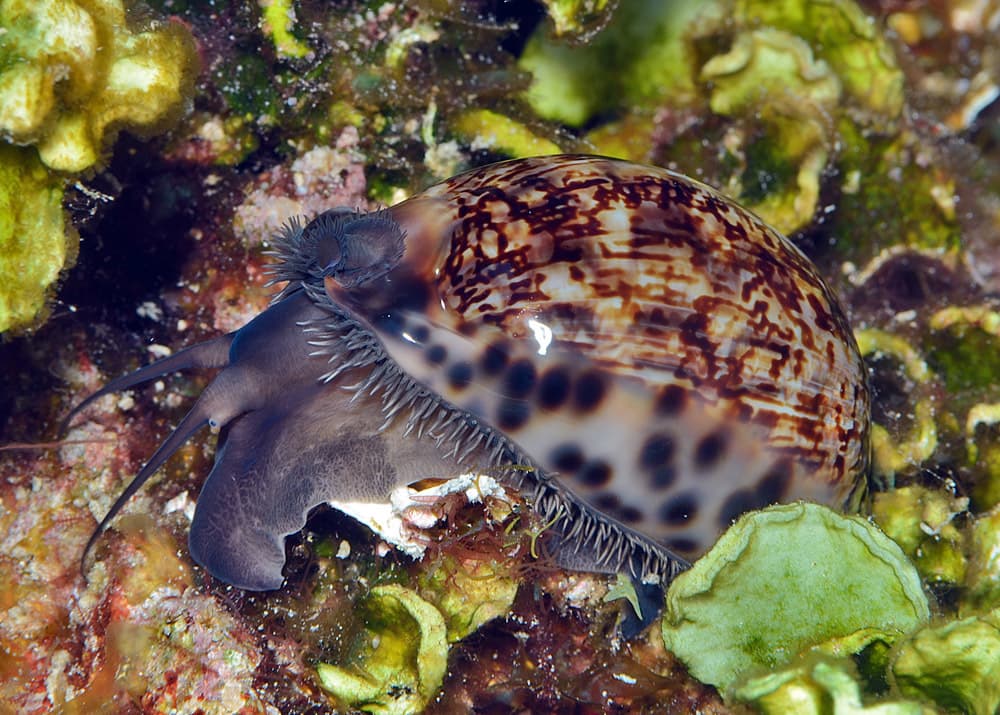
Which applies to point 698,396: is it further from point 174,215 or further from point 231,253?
point 174,215

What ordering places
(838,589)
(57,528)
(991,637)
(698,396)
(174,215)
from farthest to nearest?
(174,215)
(57,528)
(698,396)
(838,589)
(991,637)

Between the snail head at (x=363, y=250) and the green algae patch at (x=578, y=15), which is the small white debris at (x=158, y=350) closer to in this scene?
the snail head at (x=363, y=250)

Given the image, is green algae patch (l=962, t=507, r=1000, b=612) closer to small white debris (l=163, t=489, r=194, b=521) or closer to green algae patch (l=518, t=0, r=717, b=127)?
green algae patch (l=518, t=0, r=717, b=127)

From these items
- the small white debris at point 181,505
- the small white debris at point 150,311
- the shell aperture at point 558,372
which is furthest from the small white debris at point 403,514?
the small white debris at point 150,311

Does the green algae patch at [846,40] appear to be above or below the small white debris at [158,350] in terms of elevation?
above

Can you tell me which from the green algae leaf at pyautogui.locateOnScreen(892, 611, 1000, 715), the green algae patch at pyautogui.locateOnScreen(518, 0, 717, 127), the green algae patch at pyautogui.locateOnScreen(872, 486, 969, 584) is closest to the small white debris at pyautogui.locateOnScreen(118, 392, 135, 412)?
the green algae patch at pyautogui.locateOnScreen(518, 0, 717, 127)

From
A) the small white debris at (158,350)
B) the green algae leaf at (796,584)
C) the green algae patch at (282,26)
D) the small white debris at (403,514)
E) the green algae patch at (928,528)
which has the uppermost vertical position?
the green algae patch at (282,26)

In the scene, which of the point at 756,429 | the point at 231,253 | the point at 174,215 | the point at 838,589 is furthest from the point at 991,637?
the point at 174,215
